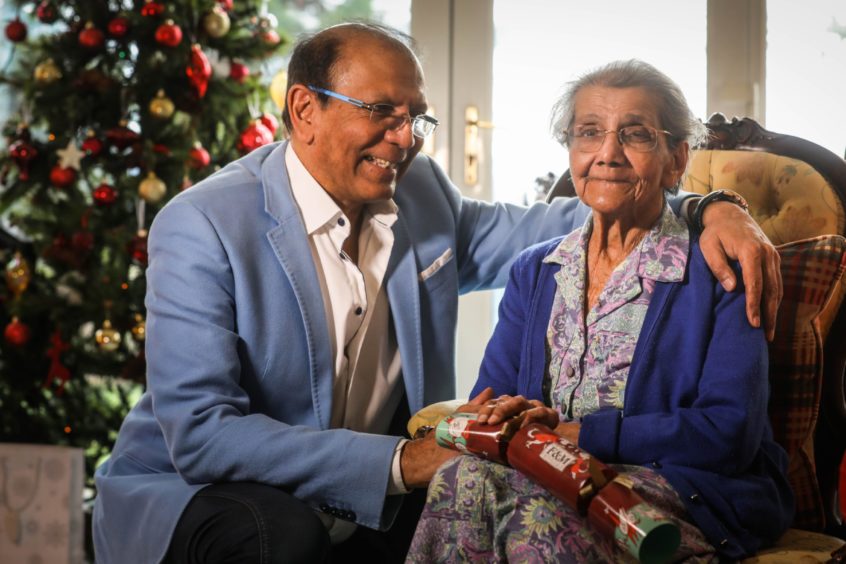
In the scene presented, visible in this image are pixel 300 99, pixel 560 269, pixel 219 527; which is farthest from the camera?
pixel 300 99

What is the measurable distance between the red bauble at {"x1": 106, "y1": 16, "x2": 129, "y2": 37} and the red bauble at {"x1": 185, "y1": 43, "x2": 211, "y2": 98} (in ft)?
0.72

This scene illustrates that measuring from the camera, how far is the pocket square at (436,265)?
1880 millimetres

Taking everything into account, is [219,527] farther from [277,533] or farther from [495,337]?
[495,337]

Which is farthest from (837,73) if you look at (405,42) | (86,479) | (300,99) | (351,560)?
(86,479)

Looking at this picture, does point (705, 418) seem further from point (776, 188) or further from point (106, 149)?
point (106, 149)

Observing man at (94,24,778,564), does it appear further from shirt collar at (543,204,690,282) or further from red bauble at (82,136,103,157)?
red bauble at (82,136,103,157)

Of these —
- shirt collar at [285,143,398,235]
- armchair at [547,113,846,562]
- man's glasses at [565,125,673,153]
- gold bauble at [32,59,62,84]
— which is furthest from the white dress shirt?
gold bauble at [32,59,62,84]

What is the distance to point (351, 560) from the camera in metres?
1.83

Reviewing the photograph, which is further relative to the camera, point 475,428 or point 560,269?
point 560,269

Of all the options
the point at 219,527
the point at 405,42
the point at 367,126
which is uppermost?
the point at 405,42

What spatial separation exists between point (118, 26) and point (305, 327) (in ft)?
5.47

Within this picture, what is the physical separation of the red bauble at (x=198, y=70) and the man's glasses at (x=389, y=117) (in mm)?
1251

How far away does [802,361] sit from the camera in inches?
66.0

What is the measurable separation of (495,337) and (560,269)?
0.18 metres
